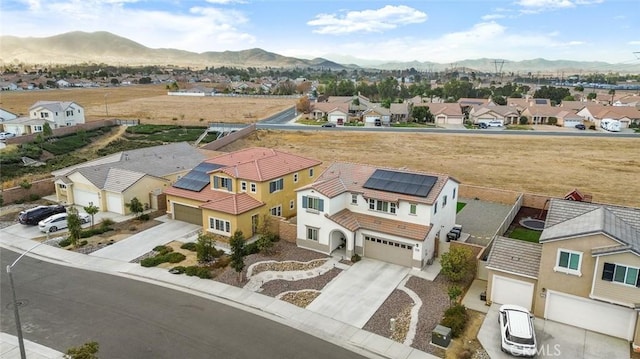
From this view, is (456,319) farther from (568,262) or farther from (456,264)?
(568,262)

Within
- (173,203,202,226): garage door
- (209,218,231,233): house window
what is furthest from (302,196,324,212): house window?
(173,203,202,226): garage door

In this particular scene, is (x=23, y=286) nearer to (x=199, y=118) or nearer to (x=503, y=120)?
(x=199, y=118)

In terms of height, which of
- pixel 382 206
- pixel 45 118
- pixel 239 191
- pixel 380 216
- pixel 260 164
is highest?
pixel 45 118

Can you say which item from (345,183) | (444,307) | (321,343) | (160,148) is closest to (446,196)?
(345,183)

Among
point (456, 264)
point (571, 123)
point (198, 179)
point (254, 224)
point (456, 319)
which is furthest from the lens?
point (571, 123)

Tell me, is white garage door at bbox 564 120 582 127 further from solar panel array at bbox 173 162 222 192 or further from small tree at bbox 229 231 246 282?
small tree at bbox 229 231 246 282

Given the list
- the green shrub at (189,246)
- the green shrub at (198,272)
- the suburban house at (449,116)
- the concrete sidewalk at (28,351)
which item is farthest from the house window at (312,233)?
the suburban house at (449,116)

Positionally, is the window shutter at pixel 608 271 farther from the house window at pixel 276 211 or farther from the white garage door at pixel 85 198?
the white garage door at pixel 85 198

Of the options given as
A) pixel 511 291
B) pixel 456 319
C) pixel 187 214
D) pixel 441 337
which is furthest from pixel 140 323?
pixel 511 291
